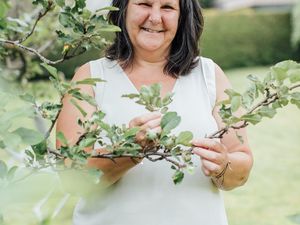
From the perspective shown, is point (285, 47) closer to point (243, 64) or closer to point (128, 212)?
point (243, 64)

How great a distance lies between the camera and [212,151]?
1.50 metres

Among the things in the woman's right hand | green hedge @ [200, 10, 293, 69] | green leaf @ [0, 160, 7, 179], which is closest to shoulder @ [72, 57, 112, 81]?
the woman's right hand

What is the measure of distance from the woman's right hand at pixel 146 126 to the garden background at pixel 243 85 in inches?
9.8

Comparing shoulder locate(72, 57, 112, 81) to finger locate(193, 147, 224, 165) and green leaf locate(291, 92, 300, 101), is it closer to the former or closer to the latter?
finger locate(193, 147, 224, 165)

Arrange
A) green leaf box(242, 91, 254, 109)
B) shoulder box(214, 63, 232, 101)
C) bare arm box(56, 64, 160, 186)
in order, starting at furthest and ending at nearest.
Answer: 1. shoulder box(214, 63, 232, 101)
2. bare arm box(56, 64, 160, 186)
3. green leaf box(242, 91, 254, 109)

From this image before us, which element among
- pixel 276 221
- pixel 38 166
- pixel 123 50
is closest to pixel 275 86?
pixel 38 166

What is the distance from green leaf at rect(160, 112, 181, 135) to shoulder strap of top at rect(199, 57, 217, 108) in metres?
0.72

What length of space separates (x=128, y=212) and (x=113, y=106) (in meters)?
0.28

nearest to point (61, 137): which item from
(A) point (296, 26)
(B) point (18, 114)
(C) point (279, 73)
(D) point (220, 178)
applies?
(B) point (18, 114)

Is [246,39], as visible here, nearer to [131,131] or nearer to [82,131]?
[82,131]

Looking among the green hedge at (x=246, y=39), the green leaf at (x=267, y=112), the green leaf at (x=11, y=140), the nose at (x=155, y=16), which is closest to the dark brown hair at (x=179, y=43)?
→ the nose at (x=155, y=16)

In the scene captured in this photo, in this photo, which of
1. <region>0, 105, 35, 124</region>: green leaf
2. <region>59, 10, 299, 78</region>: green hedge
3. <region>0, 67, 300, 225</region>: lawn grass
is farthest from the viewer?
<region>59, 10, 299, 78</region>: green hedge

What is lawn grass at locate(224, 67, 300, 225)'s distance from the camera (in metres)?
6.12

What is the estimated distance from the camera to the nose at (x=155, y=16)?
1.77m
